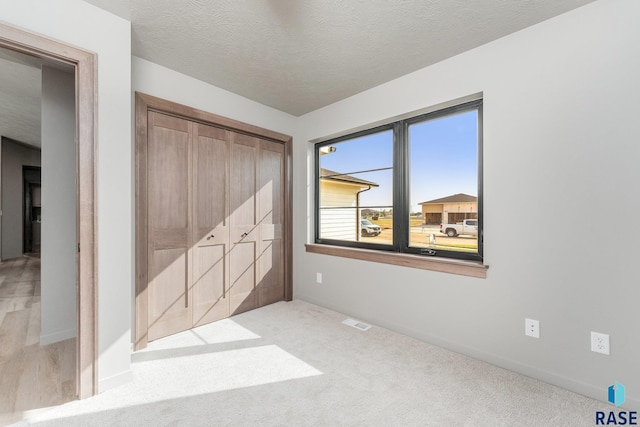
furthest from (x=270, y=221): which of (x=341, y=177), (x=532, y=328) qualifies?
(x=532, y=328)

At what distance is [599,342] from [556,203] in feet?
3.01

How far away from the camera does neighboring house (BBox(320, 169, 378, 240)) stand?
11.0 feet

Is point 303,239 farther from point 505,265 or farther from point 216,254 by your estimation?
point 505,265

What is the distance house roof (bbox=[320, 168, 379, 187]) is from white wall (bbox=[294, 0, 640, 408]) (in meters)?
1.01

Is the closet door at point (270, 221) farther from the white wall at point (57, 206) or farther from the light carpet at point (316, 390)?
the white wall at point (57, 206)

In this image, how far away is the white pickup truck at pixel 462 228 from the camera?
240cm

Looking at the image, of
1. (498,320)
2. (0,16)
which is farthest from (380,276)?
(0,16)

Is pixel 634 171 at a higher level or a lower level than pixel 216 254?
higher

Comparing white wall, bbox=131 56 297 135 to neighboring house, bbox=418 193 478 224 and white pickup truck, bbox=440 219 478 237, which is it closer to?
neighboring house, bbox=418 193 478 224

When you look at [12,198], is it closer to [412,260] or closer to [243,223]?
[243,223]

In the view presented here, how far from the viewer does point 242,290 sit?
129 inches

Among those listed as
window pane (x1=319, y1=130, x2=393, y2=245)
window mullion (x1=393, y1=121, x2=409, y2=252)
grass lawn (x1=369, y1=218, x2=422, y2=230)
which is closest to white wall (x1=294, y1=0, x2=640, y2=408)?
window mullion (x1=393, y1=121, x2=409, y2=252)

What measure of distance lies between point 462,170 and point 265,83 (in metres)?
2.15

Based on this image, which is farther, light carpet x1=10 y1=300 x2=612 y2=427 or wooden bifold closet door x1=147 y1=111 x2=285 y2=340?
wooden bifold closet door x1=147 y1=111 x2=285 y2=340
